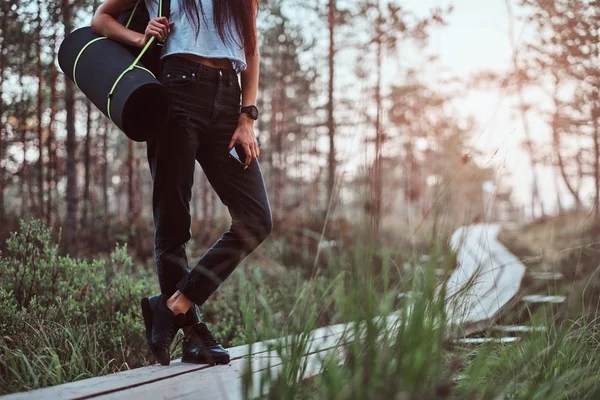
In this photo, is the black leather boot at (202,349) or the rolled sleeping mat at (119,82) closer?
the rolled sleeping mat at (119,82)

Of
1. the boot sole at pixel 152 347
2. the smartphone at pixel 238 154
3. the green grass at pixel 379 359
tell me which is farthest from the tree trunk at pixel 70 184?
the green grass at pixel 379 359

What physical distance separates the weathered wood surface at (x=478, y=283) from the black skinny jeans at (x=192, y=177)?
2.91 ft

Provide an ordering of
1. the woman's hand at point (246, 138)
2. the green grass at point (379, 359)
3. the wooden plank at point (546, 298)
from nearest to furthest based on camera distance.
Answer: the green grass at point (379, 359) → the woman's hand at point (246, 138) → the wooden plank at point (546, 298)

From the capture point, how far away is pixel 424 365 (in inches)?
53.8

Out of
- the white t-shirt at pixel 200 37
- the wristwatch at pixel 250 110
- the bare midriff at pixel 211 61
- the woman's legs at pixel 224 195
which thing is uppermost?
the white t-shirt at pixel 200 37

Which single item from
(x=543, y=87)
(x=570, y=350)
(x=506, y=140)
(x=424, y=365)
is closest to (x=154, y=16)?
(x=506, y=140)

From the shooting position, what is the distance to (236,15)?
2389mm

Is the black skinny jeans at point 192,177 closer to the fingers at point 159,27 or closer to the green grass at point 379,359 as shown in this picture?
the fingers at point 159,27

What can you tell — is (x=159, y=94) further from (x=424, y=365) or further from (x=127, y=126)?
(x=424, y=365)

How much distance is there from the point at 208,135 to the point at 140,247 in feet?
18.9

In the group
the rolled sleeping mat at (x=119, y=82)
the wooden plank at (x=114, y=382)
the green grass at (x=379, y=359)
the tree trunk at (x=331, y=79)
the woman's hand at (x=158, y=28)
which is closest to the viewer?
the green grass at (x=379, y=359)

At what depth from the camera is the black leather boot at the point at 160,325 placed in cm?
227

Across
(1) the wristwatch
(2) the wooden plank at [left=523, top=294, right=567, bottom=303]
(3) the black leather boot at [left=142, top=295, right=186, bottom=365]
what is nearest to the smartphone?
(1) the wristwatch

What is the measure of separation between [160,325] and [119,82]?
3.48 ft
